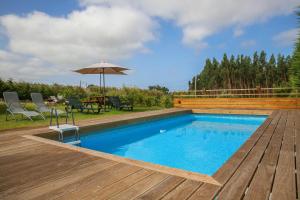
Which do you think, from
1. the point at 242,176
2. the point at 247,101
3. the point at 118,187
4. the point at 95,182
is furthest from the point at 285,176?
the point at 247,101

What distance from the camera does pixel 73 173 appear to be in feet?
7.52

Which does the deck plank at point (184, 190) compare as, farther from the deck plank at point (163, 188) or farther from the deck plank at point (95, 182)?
the deck plank at point (95, 182)

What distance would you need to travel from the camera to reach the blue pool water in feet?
15.3

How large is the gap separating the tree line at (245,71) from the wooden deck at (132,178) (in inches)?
1314

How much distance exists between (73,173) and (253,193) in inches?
69.2

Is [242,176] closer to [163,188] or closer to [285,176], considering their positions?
[285,176]

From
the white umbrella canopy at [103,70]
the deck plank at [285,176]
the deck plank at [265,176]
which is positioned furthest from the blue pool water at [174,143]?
the white umbrella canopy at [103,70]

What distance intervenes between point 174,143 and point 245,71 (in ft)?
119

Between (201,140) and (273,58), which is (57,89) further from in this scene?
(273,58)

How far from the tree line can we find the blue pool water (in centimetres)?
2834

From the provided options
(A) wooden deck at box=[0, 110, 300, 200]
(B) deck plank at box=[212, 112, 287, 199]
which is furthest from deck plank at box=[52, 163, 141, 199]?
(B) deck plank at box=[212, 112, 287, 199]

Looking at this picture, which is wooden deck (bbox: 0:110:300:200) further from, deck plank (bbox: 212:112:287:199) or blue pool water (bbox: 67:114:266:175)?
blue pool water (bbox: 67:114:266:175)

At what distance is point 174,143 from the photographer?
6109 millimetres

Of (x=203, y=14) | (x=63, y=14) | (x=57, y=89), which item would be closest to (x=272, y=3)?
(x=203, y=14)
